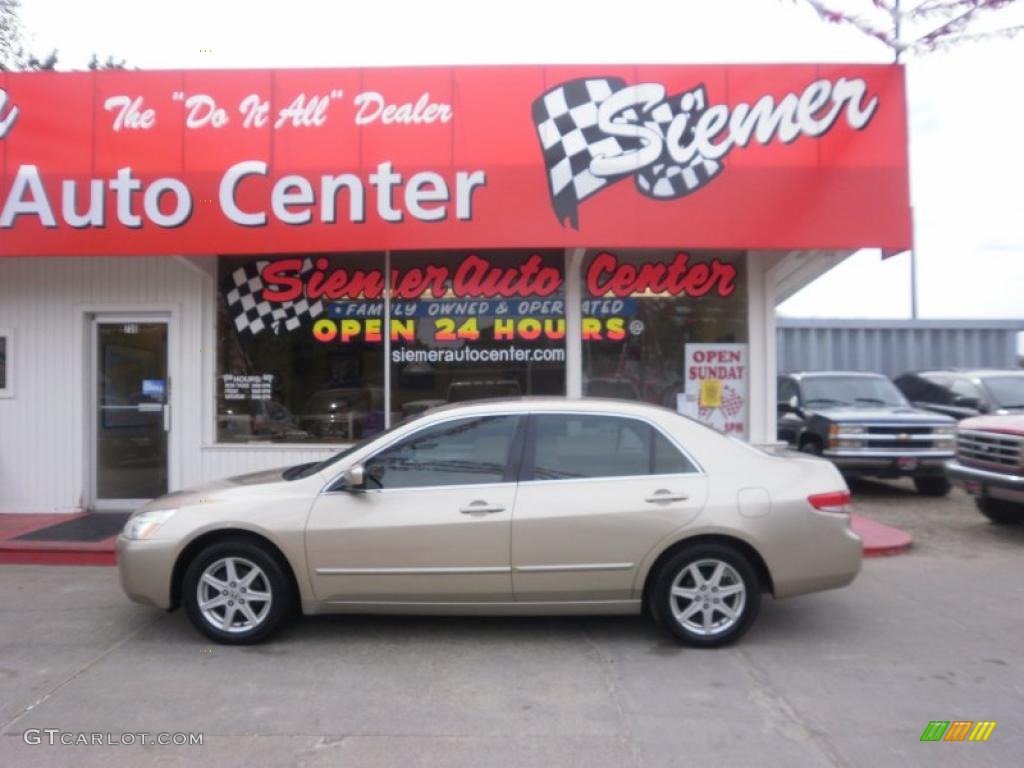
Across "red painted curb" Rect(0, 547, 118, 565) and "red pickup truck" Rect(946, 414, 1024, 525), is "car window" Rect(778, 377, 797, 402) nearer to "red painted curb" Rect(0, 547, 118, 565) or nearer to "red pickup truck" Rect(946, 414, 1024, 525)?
"red pickup truck" Rect(946, 414, 1024, 525)

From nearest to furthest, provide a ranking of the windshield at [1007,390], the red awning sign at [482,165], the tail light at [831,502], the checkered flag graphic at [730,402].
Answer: the tail light at [831,502] → the red awning sign at [482,165] → the checkered flag graphic at [730,402] → the windshield at [1007,390]

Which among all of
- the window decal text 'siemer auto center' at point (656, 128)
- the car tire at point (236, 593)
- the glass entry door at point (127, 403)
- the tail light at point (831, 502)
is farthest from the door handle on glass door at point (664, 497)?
the glass entry door at point (127, 403)

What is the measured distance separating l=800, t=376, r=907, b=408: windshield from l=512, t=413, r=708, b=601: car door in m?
7.88

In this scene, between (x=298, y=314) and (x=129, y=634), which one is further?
(x=298, y=314)

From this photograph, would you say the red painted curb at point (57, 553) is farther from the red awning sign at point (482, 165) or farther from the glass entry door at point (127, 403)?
the red awning sign at point (482, 165)

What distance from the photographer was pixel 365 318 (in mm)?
9586

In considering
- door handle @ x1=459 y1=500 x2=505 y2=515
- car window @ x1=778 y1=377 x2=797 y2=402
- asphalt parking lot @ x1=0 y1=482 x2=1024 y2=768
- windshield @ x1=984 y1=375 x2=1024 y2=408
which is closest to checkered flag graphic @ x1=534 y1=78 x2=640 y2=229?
door handle @ x1=459 y1=500 x2=505 y2=515

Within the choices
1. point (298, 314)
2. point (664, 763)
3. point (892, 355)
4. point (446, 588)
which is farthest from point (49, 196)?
point (892, 355)

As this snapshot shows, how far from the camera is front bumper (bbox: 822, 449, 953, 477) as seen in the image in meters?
11.1

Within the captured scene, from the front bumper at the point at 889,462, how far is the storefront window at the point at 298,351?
20.5 feet

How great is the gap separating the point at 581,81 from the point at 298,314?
4064 mm

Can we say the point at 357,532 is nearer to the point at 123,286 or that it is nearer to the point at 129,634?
the point at 129,634

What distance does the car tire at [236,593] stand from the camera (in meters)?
5.23

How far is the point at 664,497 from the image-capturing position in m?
5.17
